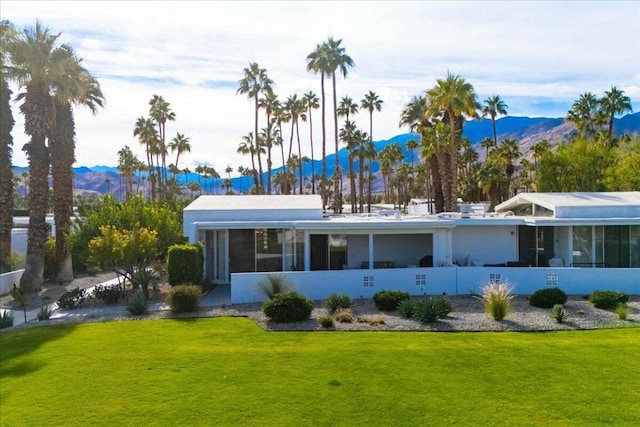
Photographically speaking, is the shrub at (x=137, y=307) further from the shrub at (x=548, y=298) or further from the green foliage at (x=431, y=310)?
the shrub at (x=548, y=298)

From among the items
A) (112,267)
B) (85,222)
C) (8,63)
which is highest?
(8,63)

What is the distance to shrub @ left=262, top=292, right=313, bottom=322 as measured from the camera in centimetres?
1631

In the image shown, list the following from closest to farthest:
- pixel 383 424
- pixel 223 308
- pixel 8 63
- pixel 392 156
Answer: pixel 383 424 → pixel 223 308 → pixel 8 63 → pixel 392 156

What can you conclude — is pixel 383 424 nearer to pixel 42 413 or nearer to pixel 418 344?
pixel 418 344

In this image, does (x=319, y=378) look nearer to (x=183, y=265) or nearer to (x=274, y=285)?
(x=274, y=285)

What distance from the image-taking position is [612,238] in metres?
23.0

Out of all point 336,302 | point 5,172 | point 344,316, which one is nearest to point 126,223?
point 5,172

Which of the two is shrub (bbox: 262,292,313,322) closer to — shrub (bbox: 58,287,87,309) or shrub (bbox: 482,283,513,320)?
shrub (bbox: 482,283,513,320)

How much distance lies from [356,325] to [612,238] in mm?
13666

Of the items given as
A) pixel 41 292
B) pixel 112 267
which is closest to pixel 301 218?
pixel 112 267

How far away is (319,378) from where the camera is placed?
11.2 metres

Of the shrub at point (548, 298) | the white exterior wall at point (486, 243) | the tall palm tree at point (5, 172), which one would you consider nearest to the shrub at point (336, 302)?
the shrub at point (548, 298)

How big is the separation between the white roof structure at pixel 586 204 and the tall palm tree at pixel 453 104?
721cm

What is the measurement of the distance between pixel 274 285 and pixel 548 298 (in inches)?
367
